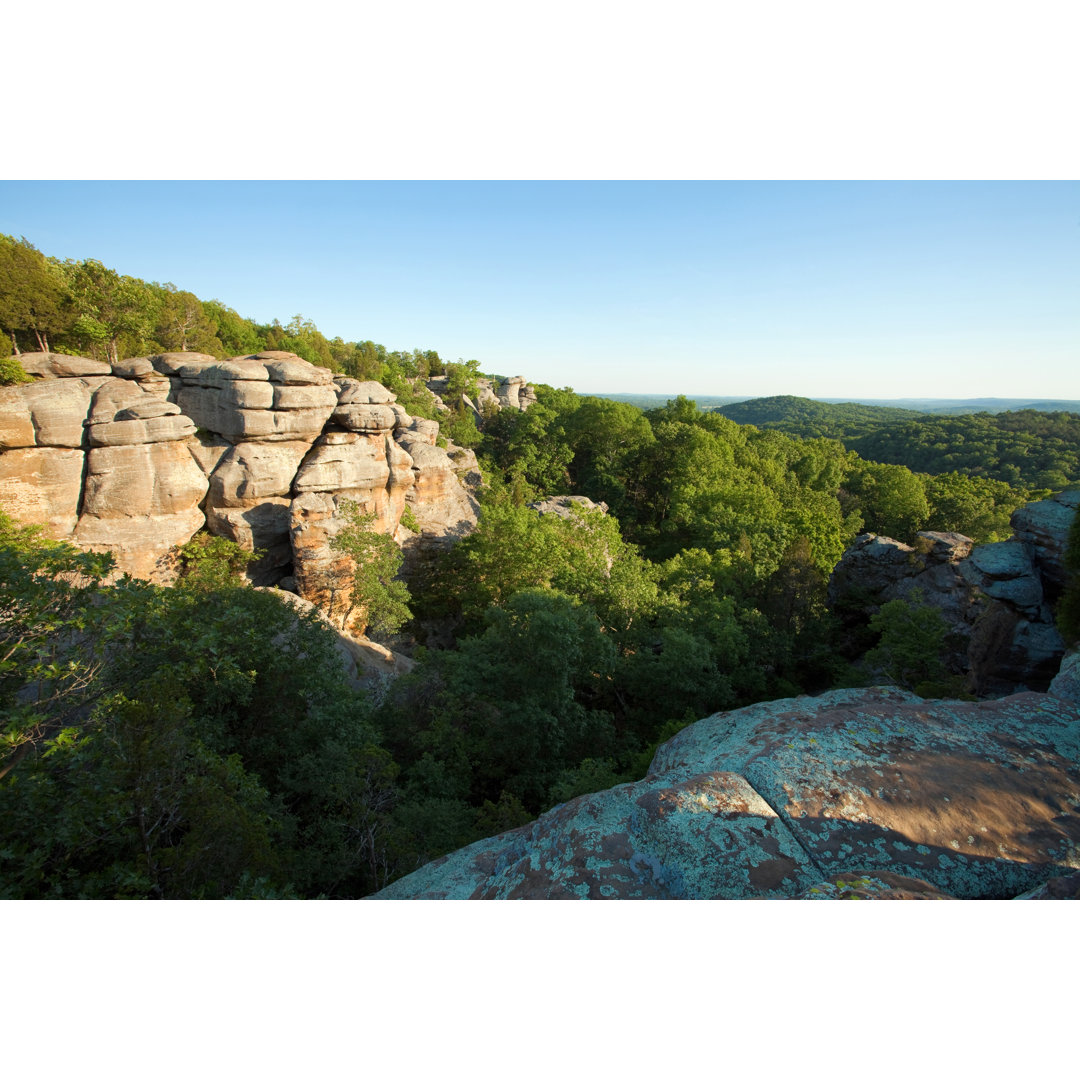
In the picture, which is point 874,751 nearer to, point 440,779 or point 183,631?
point 440,779

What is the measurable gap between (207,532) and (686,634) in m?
19.9

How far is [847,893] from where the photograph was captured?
12.1 feet

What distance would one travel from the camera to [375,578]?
754 inches

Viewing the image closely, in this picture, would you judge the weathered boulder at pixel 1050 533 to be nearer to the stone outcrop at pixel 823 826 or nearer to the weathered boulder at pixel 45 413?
the stone outcrop at pixel 823 826

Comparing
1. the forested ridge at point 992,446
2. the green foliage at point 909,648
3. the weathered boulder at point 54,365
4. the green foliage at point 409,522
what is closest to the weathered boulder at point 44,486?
the weathered boulder at point 54,365

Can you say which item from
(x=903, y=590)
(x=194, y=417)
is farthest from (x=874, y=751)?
(x=194, y=417)

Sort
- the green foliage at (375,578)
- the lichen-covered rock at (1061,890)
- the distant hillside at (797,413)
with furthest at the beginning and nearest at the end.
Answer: the distant hillside at (797,413) → the green foliage at (375,578) → the lichen-covered rock at (1061,890)

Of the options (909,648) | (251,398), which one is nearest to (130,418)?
(251,398)

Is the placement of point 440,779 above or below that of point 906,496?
below

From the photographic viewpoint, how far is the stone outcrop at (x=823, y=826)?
4449mm

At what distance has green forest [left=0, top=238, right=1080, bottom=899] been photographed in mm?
5367

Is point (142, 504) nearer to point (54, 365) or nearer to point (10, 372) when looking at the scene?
point (10, 372)

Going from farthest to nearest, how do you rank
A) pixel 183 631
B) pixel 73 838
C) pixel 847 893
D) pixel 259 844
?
1. pixel 183 631
2. pixel 259 844
3. pixel 73 838
4. pixel 847 893

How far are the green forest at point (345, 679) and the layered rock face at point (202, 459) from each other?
61.3 inches
